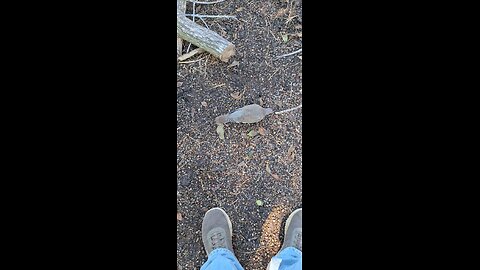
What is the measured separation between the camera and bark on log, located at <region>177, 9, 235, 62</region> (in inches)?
97.6

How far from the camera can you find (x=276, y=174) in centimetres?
254

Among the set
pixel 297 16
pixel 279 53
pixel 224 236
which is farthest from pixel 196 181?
pixel 297 16

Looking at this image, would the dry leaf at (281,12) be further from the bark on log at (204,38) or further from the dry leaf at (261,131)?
the dry leaf at (261,131)

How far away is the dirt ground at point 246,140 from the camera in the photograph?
2.53m

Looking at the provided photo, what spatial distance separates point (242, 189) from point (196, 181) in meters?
0.25

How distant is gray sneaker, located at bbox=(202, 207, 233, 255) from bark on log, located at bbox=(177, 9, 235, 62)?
0.82 m

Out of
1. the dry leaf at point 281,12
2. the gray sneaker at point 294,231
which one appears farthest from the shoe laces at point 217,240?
the dry leaf at point 281,12

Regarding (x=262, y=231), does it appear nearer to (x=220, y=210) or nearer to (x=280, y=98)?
(x=220, y=210)

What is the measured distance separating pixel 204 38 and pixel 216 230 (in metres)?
0.99

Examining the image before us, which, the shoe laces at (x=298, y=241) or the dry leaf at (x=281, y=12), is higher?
the dry leaf at (x=281, y=12)

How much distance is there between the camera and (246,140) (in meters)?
2.55

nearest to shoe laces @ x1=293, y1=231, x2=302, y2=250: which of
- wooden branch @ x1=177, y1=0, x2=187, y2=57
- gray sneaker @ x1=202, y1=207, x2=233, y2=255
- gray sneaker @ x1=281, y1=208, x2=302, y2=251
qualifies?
gray sneaker @ x1=281, y1=208, x2=302, y2=251

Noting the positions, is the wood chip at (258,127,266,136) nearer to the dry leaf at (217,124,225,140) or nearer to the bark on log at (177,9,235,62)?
the dry leaf at (217,124,225,140)

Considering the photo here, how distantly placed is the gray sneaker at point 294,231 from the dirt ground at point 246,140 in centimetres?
4
